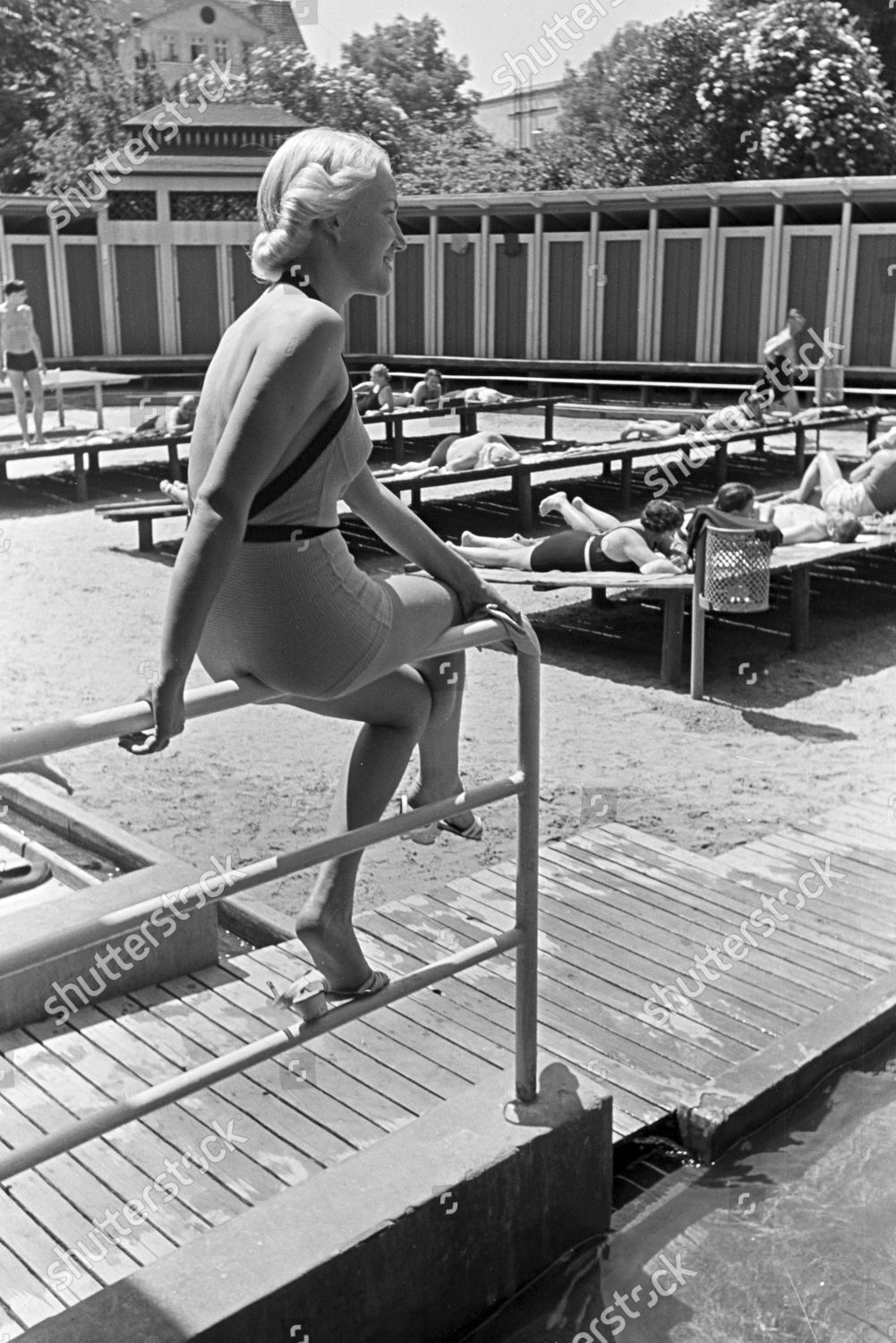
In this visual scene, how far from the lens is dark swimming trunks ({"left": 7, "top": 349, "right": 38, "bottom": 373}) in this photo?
16094mm

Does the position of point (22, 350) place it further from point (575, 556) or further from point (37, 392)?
point (575, 556)

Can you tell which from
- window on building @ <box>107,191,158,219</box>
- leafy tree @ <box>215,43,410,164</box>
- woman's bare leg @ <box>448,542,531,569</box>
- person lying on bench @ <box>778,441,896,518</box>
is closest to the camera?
woman's bare leg @ <box>448,542,531,569</box>

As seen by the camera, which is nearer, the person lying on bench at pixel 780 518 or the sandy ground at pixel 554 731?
the sandy ground at pixel 554 731

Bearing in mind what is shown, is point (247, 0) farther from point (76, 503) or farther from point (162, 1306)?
point (162, 1306)

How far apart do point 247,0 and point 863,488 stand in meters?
72.7

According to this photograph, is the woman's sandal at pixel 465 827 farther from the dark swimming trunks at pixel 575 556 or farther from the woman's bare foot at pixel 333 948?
the dark swimming trunks at pixel 575 556

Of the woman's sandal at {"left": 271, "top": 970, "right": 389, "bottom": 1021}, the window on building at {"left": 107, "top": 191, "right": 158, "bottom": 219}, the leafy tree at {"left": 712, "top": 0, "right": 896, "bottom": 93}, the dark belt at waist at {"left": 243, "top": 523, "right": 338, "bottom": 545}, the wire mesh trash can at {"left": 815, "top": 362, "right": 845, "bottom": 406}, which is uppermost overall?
the leafy tree at {"left": 712, "top": 0, "right": 896, "bottom": 93}

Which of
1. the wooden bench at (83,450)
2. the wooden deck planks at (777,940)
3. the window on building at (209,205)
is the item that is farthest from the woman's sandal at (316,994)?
the window on building at (209,205)

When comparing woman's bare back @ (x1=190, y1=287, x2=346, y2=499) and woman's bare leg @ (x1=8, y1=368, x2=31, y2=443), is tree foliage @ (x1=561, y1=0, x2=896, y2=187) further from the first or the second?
woman's bare back @ (x1=190, y1=287, x2=346, y2=499)

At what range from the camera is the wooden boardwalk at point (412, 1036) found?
9.55 ft

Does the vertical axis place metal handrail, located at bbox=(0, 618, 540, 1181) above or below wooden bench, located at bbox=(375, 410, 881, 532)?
above

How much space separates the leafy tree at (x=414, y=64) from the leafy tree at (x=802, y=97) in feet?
105

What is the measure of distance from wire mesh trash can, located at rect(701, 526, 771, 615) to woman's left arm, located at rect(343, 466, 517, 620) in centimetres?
519

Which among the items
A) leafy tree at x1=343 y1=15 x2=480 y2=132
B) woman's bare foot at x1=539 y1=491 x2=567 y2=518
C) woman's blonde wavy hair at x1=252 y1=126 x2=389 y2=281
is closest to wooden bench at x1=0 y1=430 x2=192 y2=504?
woman's bare foot at x1=539 y1=491 x2=567 y2=518
